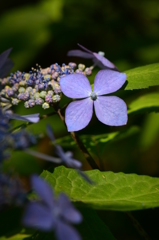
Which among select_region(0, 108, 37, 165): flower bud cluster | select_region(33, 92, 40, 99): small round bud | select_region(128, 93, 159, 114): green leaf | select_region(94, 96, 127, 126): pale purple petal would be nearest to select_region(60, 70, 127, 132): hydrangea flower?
select_region(94, 96, 127, 126): pale purple petal

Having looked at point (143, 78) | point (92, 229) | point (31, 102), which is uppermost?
point (31, 102)

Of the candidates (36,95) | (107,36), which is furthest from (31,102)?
(107,36)

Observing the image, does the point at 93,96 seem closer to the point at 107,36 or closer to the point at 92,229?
the point at 92,229

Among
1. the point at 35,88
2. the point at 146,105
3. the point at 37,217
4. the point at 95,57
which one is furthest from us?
the point at 146,105

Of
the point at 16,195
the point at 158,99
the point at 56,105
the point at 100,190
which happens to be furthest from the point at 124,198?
the point at 158,99

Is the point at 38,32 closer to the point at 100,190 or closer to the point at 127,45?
the point at 127,45

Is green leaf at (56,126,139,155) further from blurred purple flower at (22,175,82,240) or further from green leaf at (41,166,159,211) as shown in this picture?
blurred purple flower at (22,175,82,240)
